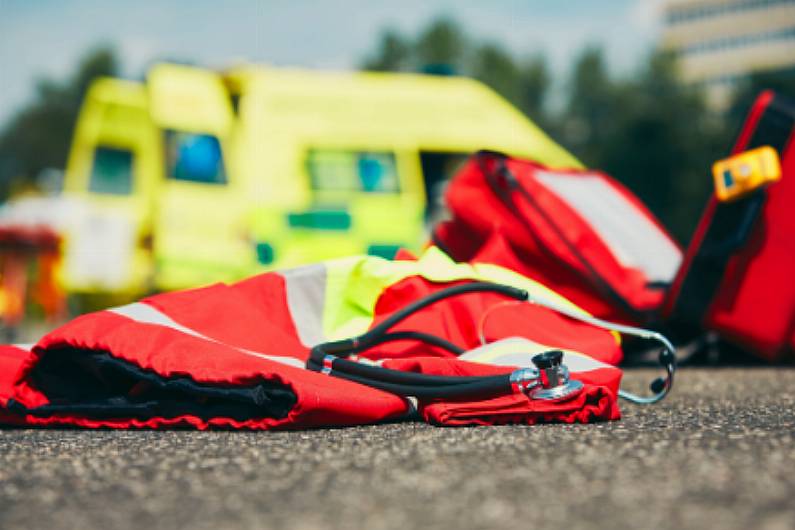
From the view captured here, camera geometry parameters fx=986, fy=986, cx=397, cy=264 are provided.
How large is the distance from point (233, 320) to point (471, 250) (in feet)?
3.97

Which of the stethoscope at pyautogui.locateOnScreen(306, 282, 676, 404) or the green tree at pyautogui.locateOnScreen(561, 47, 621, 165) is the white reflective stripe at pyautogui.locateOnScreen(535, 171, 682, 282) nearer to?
the stethoscope at pyautogui.locateOnScreen(306, 282, 676, 404)

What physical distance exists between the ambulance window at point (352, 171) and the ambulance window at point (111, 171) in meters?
2.18

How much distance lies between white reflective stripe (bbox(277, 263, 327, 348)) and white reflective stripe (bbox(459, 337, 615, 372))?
1.44 ft

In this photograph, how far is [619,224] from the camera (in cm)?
381

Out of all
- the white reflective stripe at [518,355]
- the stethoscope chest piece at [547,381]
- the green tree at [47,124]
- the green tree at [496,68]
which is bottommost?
the green tree at [47,124]

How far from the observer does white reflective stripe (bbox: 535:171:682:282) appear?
3.59 meters

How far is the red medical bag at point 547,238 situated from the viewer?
3.33 metres

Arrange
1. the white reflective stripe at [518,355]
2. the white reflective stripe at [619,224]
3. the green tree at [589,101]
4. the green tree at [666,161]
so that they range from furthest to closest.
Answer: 1. the green tree at [589,101]
2. the green tree at [666,161]
3. the white reflective stripe at [619,224]
4. the white reflective stripe at [518,355]

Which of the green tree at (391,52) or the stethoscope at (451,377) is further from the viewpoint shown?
the green tree at (391,52)

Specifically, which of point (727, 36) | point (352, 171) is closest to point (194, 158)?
point (352, 171)

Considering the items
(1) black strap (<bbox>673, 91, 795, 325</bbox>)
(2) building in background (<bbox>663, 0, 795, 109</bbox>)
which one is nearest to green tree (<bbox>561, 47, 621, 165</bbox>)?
(2) building in background (<bbox>663, 0, 795, 109</bbox>)

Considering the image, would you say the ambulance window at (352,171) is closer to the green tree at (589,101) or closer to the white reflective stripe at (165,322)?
the white reflective stripe at (165,322)

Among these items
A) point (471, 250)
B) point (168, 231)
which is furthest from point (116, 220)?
point (471, 250)

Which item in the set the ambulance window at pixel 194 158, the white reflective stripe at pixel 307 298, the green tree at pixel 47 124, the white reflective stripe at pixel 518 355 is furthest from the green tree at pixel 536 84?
the white reflective stripe at pixel 518 355
